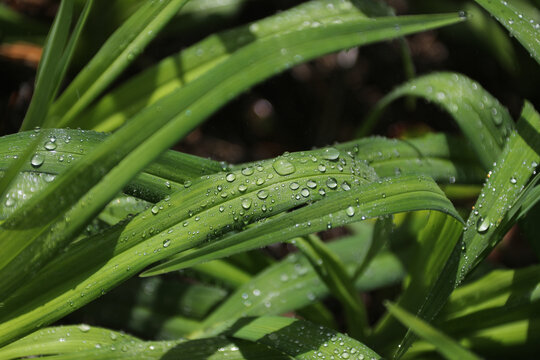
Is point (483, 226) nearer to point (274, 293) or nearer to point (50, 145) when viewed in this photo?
point (274, 293)

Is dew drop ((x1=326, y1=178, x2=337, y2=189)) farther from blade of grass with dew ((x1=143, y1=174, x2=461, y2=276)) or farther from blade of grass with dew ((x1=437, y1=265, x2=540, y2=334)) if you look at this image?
blade of grass with dew ((x1=437, y1=265, x2=540, y2=334))

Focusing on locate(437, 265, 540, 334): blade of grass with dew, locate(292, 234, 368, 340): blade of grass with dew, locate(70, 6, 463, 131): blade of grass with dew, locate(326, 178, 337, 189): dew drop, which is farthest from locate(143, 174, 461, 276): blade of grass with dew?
locate(70, 6, 463, 131): blade of grass with dew

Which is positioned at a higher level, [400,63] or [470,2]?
[470,2]

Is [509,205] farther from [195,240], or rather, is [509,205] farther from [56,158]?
[56,158]

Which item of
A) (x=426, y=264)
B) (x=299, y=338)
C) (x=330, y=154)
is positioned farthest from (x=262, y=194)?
(x=426, y=264)

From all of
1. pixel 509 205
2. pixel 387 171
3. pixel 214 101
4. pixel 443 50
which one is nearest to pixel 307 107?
pixel 443 50

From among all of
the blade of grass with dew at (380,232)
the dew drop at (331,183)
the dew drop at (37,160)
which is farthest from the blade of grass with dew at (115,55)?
the blade of grass with dew at (380,232)

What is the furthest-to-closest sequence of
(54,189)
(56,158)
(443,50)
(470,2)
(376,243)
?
1. (443,50)
2. (470,2)
3. (376,243)
4. (56,158)
5. (54,189)
